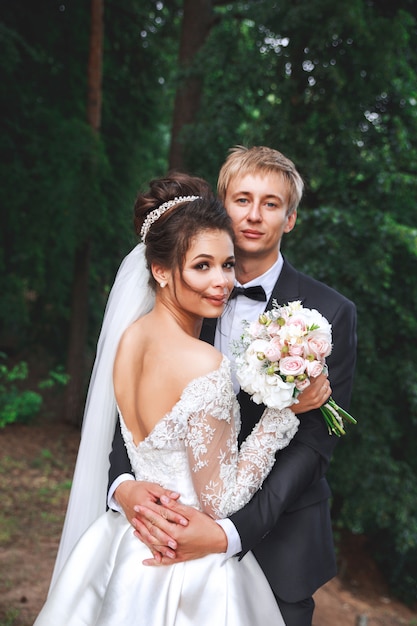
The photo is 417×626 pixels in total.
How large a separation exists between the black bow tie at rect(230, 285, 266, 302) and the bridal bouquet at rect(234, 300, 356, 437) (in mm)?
503

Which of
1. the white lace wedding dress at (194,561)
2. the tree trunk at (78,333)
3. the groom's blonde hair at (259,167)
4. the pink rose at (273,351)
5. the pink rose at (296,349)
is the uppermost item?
the groom's blonde hair at (259,167)

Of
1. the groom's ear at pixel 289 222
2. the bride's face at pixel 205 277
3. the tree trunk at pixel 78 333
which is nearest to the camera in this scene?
the bride's face at pixel 205 277

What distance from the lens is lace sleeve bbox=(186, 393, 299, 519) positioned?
7.27 ft

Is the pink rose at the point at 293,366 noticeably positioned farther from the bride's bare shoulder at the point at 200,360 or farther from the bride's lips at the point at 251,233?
the bride's lips at the point at 251,233

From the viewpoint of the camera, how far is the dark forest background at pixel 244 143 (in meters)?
7.52

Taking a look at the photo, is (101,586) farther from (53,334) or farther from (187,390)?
(53,334)

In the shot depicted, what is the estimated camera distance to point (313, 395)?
2.40 metres

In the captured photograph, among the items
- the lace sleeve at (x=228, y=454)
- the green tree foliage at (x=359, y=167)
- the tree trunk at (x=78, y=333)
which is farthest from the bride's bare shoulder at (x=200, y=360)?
the tree trunk at (x=78, y=333)

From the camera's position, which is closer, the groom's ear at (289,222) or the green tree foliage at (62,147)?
the groom's ear at (289,222)

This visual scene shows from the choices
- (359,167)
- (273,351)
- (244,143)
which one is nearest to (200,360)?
(273,351)

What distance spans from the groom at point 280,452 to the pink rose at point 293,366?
0.67 ft

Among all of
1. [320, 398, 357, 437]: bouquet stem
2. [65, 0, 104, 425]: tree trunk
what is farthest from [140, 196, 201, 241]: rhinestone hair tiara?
[65, 0, 104, 425]: tree trunk

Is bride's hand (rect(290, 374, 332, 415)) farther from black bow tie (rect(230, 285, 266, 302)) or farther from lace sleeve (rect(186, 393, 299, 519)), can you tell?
black bow tie (rect(230, 285, 266, 302))

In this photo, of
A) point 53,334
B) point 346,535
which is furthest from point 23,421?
point 346,535
